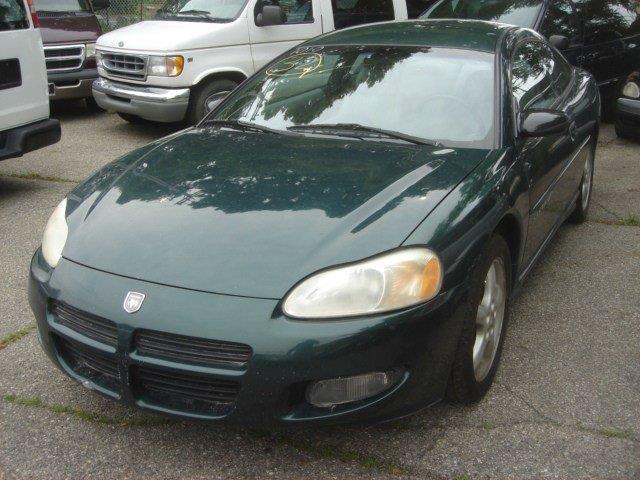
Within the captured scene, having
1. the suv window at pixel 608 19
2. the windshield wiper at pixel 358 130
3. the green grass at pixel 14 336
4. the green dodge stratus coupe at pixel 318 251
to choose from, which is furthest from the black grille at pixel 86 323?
the suv window at pixel 608 19

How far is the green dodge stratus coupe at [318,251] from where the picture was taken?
2.58m

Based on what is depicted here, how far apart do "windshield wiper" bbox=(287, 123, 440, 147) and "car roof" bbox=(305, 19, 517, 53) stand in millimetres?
736

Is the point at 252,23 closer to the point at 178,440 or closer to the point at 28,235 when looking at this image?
the point at 28,235

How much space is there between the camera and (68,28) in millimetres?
9688

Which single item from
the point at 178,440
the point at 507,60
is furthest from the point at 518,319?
the point at 178,440

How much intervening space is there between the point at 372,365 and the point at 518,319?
1699mm

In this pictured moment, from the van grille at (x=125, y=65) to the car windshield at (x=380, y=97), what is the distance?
398 cm

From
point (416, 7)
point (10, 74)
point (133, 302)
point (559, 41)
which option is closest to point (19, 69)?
point (10, 74)

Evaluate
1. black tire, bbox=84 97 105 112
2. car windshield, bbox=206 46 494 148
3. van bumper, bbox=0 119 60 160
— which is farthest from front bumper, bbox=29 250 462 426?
black tire, bbox=84 97 105 112

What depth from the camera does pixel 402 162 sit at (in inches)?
132

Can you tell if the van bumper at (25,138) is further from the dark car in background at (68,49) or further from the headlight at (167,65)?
the dark car in background at (68,49)

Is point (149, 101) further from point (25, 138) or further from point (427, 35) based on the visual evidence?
point (427, 35)

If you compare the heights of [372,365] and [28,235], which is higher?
[372,365]

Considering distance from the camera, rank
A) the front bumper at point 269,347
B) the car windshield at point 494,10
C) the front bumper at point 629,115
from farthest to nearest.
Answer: the car windshield at point 494,10, the front bumper at point 629,115, the front bumper at point 269,347
